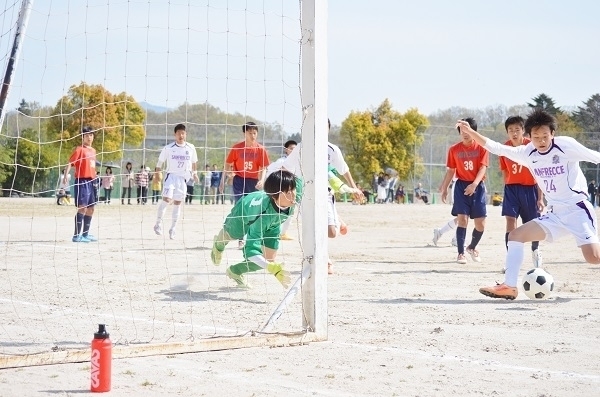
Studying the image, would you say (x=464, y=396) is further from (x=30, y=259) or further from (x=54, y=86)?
(x=30, y=259)

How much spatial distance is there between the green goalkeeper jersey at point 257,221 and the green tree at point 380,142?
49.1m

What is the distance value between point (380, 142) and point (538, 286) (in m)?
52.9

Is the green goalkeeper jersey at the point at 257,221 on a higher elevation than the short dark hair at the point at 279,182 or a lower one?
lower

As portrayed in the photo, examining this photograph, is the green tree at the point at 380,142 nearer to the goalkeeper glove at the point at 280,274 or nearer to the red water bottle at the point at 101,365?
the goalkeeper glove at the point at 280,274

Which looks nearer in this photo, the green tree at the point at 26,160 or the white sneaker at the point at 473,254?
the green tree at the point at 26,160

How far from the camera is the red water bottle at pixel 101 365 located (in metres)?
5.40

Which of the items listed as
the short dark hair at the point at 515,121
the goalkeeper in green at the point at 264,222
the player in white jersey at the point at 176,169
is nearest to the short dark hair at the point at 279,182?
the goalkeeper in green at the point at 264,222

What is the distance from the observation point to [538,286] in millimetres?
9500

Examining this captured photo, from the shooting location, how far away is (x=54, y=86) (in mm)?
7473

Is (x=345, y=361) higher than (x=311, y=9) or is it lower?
lower

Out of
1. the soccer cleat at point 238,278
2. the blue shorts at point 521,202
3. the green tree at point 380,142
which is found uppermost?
the green tree at point 380,142

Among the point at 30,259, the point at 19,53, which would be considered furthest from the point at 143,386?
the point at 30,259

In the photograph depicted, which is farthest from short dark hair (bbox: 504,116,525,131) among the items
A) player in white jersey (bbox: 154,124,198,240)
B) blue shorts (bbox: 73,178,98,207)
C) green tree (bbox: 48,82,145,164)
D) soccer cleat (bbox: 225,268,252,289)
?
blue shorts (bbox: 73,178,98,207)

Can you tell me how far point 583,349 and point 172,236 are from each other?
11.9 metres
